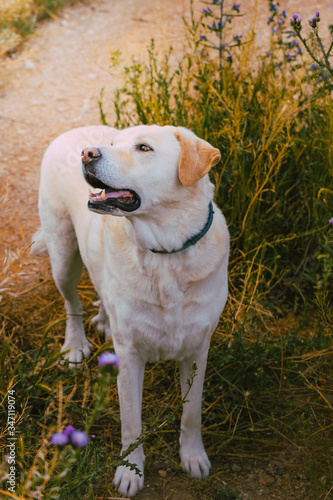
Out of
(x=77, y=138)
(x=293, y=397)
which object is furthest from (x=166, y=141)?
(x=293, y=397)

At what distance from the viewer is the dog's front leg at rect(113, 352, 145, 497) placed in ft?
7.72

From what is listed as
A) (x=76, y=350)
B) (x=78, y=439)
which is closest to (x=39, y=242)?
(x=76, y=350)

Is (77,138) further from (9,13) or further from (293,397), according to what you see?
(9,13)

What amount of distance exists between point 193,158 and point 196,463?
140cm

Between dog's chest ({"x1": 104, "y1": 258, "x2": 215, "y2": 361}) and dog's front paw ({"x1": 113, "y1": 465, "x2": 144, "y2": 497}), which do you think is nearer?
dog's chest ({"x1": 104, "y1": 258, "x2": 215, "y2": 361})

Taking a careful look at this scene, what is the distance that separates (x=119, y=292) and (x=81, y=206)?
0.62 m

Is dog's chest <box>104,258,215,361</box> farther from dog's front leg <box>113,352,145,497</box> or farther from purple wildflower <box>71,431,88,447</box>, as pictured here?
purple wildflower <box>71,431,88,447</box>

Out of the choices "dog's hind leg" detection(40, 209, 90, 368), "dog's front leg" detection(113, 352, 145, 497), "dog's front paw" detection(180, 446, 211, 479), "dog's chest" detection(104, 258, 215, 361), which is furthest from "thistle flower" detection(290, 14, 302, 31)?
"dog's front paw" detection(180, 446, 211, 479)

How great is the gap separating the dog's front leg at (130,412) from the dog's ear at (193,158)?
0.82m

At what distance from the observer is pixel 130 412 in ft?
7.84

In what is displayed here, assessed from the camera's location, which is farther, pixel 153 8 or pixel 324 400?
pixel 153 8

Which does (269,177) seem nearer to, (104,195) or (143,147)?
(143,147)

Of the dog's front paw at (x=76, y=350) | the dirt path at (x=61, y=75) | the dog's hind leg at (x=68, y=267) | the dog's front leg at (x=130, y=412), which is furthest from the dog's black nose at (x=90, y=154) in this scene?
the dirt path at (x=61, y=75)

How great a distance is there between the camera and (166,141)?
6.91ft
